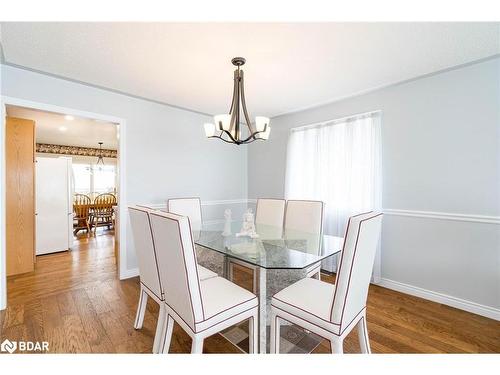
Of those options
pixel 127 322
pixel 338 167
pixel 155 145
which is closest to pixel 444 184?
pixel 338 167

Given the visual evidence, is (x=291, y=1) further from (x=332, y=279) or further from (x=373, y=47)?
(x=332, y=279)

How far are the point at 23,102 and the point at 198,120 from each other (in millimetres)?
1981

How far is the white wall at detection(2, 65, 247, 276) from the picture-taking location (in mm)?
2367

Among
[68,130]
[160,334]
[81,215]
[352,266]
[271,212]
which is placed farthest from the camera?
[81,215]

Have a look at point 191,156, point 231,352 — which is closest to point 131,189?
point 191,156

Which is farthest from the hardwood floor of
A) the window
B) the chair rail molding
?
the window

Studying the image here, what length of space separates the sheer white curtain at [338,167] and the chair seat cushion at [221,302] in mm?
1937

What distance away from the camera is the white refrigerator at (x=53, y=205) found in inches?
146

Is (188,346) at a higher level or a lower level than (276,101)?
lower

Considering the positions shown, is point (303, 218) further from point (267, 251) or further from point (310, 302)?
point (310, 302)

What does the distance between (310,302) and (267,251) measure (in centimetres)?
45

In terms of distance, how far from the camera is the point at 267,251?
1.67 metres

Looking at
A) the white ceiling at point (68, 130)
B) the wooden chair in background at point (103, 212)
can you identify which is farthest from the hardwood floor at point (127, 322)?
the wooden chair in background at point (103, 212)

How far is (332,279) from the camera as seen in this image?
2.84 m
